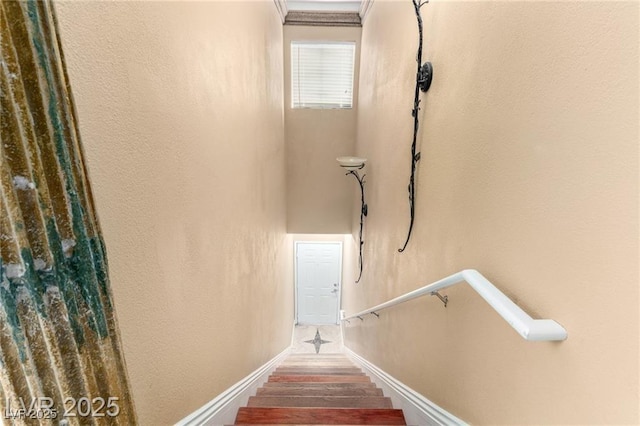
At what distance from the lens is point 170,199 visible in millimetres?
1072

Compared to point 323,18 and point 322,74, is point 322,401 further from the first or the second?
point 323,18

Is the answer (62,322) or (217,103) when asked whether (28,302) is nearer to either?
(62,322)

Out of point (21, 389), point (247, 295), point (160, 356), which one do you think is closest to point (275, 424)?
point (247, 295)

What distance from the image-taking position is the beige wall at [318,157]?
159 inches

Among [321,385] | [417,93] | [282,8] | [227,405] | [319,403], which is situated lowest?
[321,385]

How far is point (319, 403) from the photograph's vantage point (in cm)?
217

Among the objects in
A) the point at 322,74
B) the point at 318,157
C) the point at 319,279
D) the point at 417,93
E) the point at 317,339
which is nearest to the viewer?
the point at 417,93

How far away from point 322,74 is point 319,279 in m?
3.72

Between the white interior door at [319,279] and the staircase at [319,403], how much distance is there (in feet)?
9.16

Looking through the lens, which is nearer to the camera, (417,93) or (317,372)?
(417,93)

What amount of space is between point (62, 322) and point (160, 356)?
53 cm

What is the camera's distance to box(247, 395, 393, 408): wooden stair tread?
2082 millimetres

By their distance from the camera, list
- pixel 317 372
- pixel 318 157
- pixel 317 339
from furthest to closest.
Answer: pixel 317 339, pixel 318 157, pixel 317 372

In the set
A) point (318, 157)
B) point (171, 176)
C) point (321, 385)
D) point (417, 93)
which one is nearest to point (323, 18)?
point (318, 157)
